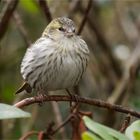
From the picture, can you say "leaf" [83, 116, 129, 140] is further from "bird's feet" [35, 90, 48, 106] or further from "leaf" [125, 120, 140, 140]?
"bird's feet" [35, 90, 48, 106]

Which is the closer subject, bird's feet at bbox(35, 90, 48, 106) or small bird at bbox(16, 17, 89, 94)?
bird's feet at bbox(35, 90, 48, 106)

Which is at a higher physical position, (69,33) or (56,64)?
(69,33)

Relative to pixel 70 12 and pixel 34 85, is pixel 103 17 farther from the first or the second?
pixel 34 85

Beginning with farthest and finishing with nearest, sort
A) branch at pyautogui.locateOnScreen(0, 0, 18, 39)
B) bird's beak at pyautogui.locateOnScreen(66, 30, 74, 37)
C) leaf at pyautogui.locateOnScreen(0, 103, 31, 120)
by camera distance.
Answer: branch at pyautogui.locateOnScreen(0, 0, 18, 39) < bird's beak at pyautogui.locateOnScreen(66, 30, 74, 37) < leaf at pyautogui.locateOnScreen(0, 103, 31, 120)

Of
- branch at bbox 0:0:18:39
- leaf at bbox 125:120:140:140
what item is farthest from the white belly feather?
leaf at bbox 125:120:140:140

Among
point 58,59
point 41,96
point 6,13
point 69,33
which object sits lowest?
point 41,96

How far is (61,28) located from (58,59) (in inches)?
6.7

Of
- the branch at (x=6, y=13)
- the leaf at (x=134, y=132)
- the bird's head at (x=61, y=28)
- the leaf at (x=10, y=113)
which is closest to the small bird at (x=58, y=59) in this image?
the bird's head at (x=61, y=28)

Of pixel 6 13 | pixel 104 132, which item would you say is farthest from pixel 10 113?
pixel 6 13

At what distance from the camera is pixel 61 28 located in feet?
9.40

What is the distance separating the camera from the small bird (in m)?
2.82

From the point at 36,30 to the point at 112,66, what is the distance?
0.78 meters

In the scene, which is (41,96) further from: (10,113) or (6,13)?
(10,113)

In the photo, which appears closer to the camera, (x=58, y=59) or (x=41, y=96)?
(x=41, y=96)
